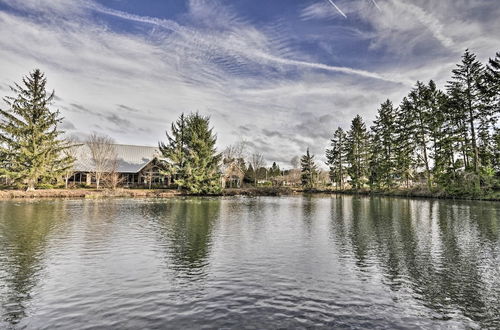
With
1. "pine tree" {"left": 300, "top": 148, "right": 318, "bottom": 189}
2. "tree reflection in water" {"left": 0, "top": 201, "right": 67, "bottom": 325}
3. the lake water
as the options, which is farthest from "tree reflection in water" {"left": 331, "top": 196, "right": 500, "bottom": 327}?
"pine tree" {"left": 300, "top": 148, "right": 318, "bottom": 189}

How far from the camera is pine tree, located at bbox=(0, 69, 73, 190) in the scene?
36438mm

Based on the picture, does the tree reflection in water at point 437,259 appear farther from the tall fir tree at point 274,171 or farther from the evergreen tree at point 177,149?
the tall fir tree at point 274,171

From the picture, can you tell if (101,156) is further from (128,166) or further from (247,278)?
(247,278)

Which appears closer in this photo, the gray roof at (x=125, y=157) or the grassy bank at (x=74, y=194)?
the grassy bank at (x=74, y=194)

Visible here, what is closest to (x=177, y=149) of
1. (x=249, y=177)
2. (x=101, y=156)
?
(x=101, y=156)

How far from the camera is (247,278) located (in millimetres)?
7680

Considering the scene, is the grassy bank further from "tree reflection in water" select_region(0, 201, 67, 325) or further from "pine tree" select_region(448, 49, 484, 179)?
"pine tree" select_region(448, 49, 484, 179)

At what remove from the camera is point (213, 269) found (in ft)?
27.6

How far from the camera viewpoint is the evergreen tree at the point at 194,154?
43906 mm

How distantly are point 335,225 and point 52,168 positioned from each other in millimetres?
38467

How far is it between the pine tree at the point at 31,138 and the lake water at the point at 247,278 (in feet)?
92.7

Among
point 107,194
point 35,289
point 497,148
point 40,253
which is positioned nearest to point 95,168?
point 107,194

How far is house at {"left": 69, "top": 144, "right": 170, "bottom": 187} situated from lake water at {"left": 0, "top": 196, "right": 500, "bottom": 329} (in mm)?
38320

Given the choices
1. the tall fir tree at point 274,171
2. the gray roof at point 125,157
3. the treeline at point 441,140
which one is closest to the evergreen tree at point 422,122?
the treeline at point 441,140
